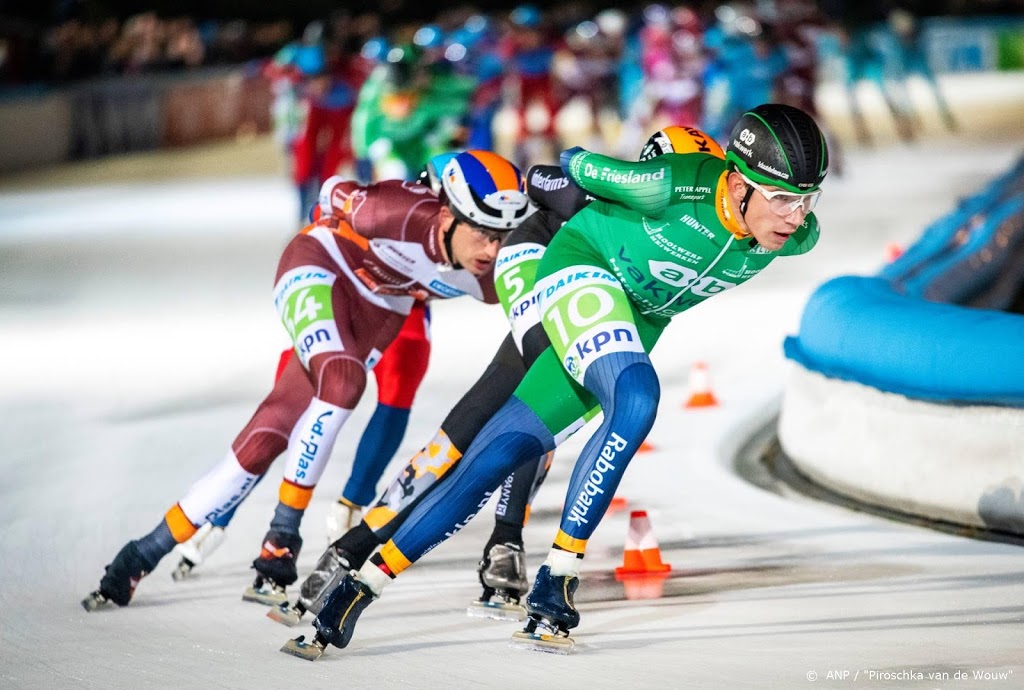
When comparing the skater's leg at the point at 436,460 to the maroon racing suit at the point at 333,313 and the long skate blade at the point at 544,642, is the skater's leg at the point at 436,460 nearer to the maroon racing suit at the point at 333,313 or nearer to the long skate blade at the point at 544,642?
the maroon racing suit at the point at 333,313

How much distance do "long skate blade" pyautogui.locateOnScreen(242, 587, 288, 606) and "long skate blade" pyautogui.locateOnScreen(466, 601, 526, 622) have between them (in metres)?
0.64

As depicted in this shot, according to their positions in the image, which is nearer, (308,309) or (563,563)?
(563,563)

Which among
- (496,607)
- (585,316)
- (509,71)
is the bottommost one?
(496,607)

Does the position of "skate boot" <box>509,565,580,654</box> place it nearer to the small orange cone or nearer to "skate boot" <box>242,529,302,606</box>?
the small orange cone

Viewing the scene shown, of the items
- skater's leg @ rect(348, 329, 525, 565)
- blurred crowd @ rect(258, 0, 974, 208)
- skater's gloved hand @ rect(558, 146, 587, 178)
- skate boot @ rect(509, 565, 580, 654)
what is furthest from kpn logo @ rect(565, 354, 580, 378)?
blurred crowd @ rect(258, 0, 974, 208)

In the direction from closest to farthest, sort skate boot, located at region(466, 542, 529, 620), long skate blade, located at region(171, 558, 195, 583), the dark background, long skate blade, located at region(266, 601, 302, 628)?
long skate blade, located at region(266, 601, 302, 628)
skate boot, located at region(466, 542, 529, 620)
long skate blade, located at region(171, 558, 195, 583)
the dark background

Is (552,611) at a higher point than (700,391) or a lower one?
higher

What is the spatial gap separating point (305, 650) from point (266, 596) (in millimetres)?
704

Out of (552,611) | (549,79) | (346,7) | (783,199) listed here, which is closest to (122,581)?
(552,611)

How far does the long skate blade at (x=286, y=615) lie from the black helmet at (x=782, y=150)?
1.97 meters

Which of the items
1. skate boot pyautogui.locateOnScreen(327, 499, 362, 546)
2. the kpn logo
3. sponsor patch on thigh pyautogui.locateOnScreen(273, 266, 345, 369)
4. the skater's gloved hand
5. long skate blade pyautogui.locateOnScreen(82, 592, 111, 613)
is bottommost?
skate boot pyautogui.locateOnScreen(327, 499, 362, 546)

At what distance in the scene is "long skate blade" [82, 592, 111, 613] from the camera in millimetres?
5484

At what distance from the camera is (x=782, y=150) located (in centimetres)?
465

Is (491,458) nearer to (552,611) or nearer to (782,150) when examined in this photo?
(552,611)
